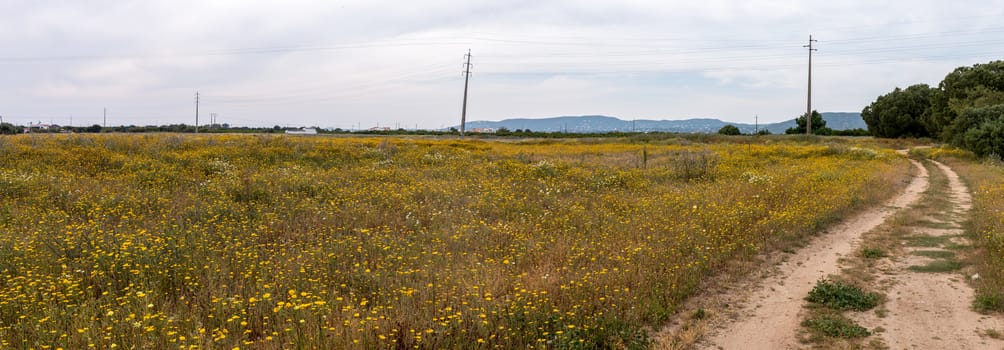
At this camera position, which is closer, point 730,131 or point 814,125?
point 730,131

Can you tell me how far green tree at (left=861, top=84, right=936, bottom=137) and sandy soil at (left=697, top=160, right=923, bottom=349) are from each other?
6331cm

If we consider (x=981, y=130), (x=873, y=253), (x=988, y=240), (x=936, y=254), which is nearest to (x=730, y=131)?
(x=981, y=130)

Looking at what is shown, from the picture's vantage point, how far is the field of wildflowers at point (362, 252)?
5324 mm

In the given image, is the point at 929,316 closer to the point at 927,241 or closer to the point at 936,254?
the point at 936,254

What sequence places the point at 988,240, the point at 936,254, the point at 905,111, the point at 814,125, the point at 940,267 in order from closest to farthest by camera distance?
the point at 940,267 < the point at 936,254 < the point at 988,240 < the point at 905,111 < the point at 814,125

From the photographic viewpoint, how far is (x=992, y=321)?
5.90 metres

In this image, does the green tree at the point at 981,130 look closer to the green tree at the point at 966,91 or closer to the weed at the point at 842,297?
the green tree at the point at 966,91

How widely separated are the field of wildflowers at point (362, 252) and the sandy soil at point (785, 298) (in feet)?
1.85

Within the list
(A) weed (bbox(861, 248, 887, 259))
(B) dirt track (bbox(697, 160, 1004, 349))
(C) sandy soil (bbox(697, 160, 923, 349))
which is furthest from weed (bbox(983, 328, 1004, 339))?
(A) weed (bbox(861, 248, 887, 259))

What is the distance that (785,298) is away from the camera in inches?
271

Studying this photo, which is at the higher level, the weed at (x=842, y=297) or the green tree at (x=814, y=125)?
the green tree at (x=814, y=125)

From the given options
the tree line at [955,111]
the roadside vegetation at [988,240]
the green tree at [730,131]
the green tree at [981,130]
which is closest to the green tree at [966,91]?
the tree line at [955,111]

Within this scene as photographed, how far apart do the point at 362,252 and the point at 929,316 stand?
22.4ft

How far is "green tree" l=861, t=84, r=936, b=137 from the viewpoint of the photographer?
6278 centimetres
